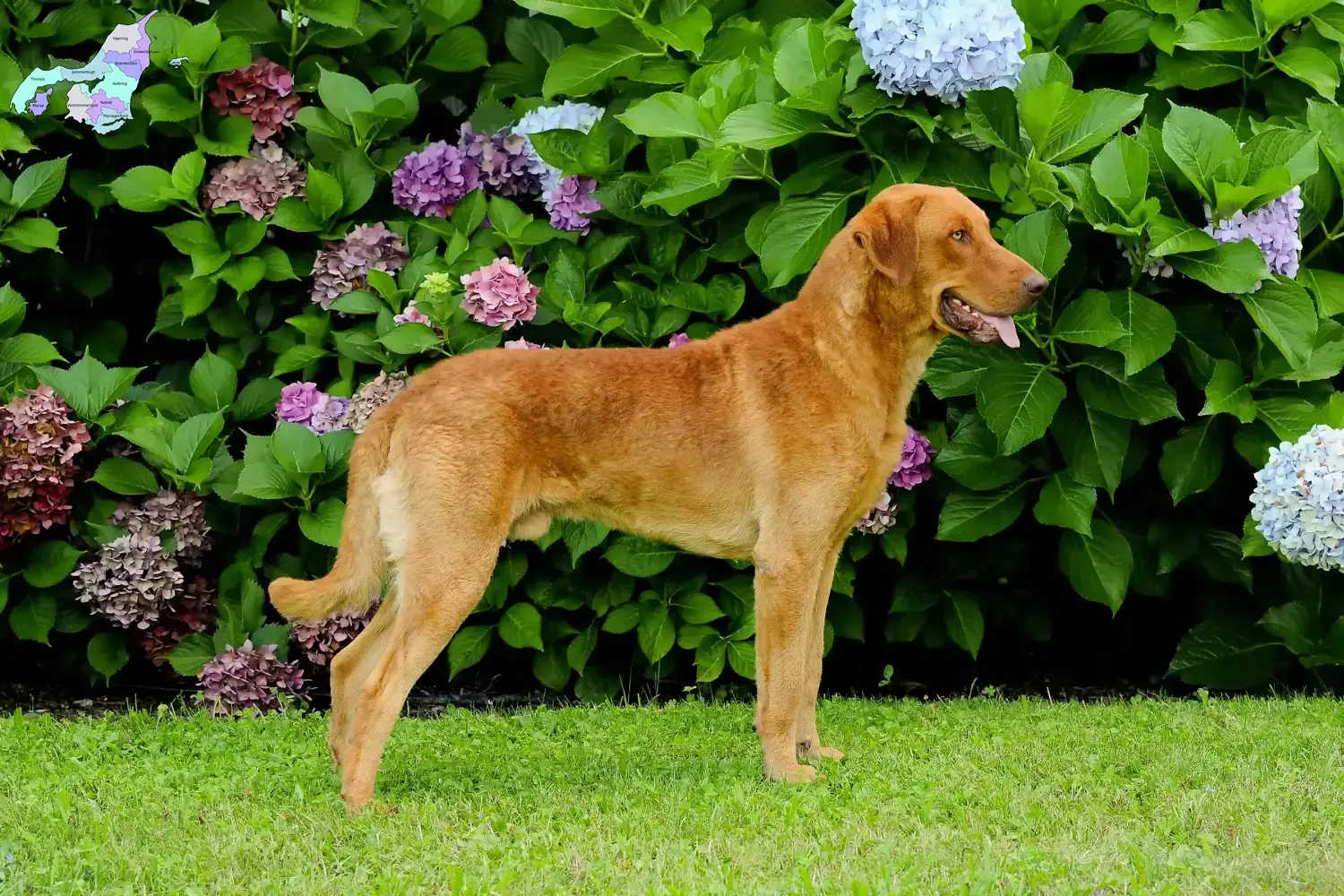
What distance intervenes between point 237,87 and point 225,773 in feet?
9.34

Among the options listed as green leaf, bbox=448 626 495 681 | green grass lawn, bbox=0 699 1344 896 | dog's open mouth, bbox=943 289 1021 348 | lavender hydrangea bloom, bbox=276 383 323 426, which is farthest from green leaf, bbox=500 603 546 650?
dog's open mouth, bbox=943 289 1021 348

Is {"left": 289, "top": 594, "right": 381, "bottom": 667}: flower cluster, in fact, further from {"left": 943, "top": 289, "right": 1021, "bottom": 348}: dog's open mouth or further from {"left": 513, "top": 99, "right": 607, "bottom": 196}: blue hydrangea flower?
{"left": 943, "top": 289, "right": 1021, "bottom": 348}: dog's open mouth

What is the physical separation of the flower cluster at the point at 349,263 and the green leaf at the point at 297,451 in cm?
67

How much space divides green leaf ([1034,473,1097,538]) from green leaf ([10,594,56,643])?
12.4ft

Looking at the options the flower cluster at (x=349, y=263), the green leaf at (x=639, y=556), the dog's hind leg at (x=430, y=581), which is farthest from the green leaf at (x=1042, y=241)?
the flower cluster at (x=349, y=263)

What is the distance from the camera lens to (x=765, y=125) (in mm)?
5535

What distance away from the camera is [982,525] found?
5.86m

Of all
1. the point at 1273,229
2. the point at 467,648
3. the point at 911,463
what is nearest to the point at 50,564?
the point at 467,648

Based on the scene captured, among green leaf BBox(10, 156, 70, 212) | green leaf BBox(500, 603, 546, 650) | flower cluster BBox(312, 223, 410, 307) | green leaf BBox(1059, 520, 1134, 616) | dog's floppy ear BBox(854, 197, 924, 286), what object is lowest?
green leaf BBox(500, 603, 546, 650)

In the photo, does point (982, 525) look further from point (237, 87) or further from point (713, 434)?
point (237, 87)

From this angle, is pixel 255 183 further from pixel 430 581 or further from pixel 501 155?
pixel 430 581

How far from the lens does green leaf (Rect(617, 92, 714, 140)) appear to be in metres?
5.61

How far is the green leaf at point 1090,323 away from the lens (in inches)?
214
